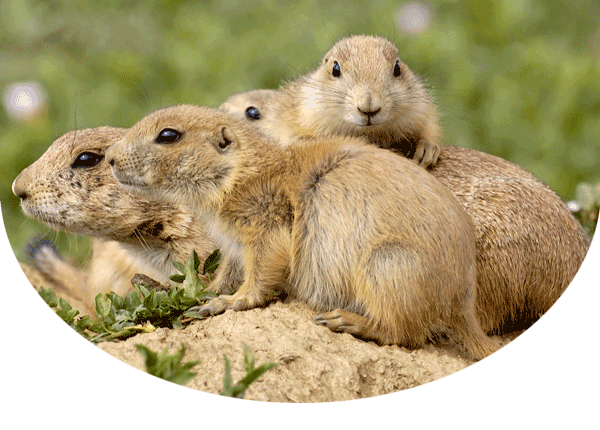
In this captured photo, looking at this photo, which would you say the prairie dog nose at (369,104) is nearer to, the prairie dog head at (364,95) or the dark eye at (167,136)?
the prairie dog head at (364,95)

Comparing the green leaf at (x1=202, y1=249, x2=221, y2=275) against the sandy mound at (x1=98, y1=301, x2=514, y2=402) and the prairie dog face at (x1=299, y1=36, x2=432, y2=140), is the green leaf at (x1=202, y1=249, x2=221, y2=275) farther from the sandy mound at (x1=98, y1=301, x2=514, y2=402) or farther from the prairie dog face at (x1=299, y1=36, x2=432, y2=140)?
the prairie dog face at (x1=299, y1=36, x2=432, y2=140)

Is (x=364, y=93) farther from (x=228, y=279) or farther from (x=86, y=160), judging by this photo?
(x=86, y=160)

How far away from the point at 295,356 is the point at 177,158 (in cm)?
69

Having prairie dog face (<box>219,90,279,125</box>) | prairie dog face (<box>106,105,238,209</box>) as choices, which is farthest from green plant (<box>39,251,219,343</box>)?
prairie dog face (<box>219,90,279,125</box>)

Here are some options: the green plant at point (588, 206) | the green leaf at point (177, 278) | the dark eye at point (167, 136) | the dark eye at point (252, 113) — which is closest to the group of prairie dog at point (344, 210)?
the dark eye at point (167, 136)

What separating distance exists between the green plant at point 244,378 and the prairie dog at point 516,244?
0.83 m

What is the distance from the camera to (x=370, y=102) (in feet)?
7.75

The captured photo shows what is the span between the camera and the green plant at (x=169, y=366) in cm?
176

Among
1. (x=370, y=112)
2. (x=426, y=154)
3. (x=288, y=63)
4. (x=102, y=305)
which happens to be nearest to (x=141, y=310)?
(x=102, y=305)

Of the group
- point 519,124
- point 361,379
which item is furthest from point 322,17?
point 361,379

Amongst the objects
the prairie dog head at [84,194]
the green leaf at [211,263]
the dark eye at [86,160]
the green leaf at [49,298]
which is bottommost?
the green leaf at [49,298]

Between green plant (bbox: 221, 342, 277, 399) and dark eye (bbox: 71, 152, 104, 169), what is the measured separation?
37.7 inches

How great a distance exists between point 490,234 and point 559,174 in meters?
0.92

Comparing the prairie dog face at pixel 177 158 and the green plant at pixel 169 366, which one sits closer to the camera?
the green plant at pixel 169 366
